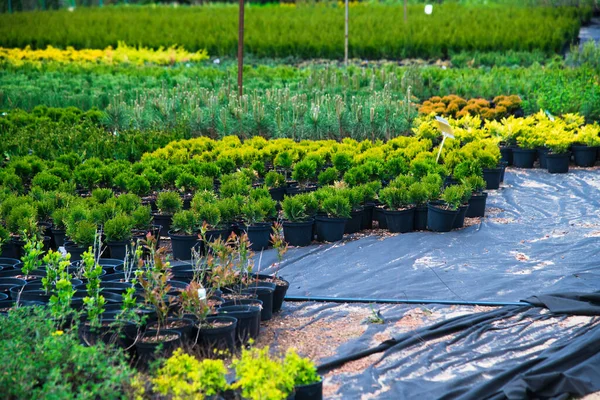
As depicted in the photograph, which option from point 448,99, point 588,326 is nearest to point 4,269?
point 588,326

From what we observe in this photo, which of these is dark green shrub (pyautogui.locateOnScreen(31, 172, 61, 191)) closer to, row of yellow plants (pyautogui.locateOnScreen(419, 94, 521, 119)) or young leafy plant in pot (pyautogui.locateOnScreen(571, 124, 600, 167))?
row of yellow plants (pyautogui.locateOnScreen(419, 94, 521, 119))

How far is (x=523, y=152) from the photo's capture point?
33.0 feet

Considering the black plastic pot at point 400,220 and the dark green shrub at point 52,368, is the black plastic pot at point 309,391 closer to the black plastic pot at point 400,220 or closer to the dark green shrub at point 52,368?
the dark green shrub at point 52,368

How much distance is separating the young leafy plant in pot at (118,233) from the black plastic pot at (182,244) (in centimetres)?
38

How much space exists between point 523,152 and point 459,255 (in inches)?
163

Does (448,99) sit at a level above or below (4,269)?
above

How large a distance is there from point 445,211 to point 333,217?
1.01 m

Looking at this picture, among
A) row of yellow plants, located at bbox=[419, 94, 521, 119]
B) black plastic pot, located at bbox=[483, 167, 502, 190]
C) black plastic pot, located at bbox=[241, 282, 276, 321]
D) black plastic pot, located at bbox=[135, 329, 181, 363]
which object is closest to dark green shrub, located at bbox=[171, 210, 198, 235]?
black plastic pot, located at bbox=[241, 282, 276, 321]

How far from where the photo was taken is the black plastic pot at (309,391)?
3.57 metres

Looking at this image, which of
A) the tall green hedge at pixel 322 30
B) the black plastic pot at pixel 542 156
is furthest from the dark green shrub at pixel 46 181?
the tall green hedge at pixel 322 30

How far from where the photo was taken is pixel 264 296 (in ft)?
16.4

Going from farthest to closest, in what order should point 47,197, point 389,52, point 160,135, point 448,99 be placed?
point 389,52 → point 448,99 → point 160,135 → point 47,197

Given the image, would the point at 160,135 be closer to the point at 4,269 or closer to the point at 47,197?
the point at 47,197

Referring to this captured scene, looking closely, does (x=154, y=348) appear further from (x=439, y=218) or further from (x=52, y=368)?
(x=439, y=218)
